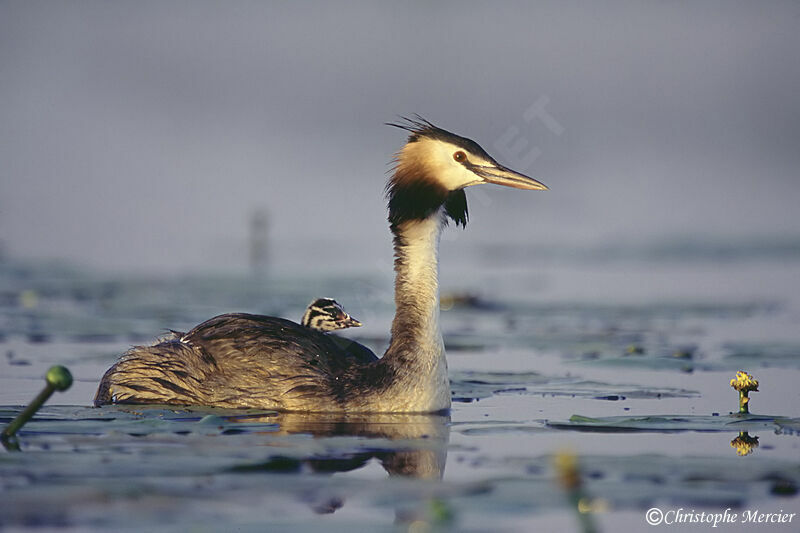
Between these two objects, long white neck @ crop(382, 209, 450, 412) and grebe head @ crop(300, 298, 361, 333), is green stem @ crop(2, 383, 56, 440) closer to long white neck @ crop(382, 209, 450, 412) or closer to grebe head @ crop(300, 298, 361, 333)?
long white neck @ crop(382, 209, 450, 412)

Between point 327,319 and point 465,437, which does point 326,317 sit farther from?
point 465,437

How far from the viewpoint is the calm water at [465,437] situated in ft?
21.8

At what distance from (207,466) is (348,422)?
222cm

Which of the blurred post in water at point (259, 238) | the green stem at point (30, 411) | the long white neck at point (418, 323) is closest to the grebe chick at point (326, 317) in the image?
the long white neck at point (418, 323)

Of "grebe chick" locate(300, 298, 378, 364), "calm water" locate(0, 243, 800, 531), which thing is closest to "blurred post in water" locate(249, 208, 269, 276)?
"calm water" locate(0, 243, 800, 531)

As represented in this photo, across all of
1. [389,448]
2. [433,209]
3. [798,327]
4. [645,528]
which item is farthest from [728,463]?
[798,327]

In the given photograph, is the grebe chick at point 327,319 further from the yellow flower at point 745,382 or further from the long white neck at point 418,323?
the yellow flower at point 745,382

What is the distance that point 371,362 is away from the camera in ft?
34.8

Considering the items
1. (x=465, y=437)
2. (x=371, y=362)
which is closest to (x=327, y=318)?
(x=371, y=362)

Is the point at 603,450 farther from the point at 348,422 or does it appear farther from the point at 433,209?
the point at 433,209

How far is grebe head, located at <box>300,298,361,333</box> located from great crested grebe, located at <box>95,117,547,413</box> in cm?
150

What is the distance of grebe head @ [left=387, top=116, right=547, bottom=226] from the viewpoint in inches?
409

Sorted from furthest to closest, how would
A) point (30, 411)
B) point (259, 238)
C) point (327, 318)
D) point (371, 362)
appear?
point (259, 238)
point (327, 318)
point (371, 362)
point (30, 411)

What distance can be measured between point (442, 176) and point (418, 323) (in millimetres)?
1175
